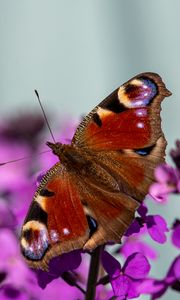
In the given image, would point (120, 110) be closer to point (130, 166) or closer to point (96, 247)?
point (130, 166)

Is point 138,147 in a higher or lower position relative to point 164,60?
higher

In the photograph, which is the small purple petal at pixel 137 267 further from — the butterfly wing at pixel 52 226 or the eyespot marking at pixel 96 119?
the eyespot marking at pixel 96 119

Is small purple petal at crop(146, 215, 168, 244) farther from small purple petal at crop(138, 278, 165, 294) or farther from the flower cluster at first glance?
small purple petal at crop(138, 278, 165, 294)

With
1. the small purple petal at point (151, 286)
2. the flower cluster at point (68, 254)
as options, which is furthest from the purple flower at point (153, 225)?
the small purple petal at point (151, 286)

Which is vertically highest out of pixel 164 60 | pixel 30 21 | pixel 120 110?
pixel 120 110

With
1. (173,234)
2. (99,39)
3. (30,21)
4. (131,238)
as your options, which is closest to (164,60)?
(99,39)
